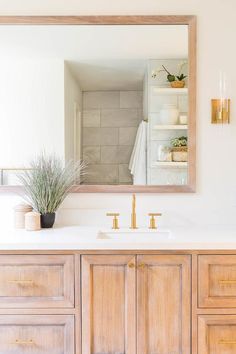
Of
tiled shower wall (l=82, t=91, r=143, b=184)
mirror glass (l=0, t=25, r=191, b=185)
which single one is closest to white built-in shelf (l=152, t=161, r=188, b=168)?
mirror glass (l=0, t=25, r=191, b=185)

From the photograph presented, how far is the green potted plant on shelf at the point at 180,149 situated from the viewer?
2188 millimetres

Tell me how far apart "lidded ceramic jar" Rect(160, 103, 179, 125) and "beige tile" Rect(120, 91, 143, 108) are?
5.5 inches

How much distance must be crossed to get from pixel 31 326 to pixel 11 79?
1379 millimetres

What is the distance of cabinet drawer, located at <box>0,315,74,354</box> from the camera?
66.1 inches

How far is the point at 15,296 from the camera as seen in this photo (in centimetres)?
169

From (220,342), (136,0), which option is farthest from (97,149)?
(220,342)

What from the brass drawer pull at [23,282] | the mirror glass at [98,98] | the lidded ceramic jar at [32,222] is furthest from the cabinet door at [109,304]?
the mirror glass at [98,98]

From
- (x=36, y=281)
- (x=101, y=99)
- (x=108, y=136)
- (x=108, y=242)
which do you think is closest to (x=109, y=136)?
(x=108, y=136)

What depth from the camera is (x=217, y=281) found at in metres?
1.68

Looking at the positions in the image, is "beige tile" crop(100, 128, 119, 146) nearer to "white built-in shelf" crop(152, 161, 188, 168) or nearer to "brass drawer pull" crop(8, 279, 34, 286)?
"white built-in shelf" crop(152, 161, 188, 168)

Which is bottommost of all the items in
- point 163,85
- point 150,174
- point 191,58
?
point 150,174

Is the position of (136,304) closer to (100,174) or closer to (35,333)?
(35,333)

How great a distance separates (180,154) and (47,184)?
80 centimetres

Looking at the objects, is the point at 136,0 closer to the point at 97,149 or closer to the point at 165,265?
the point at 97,149
